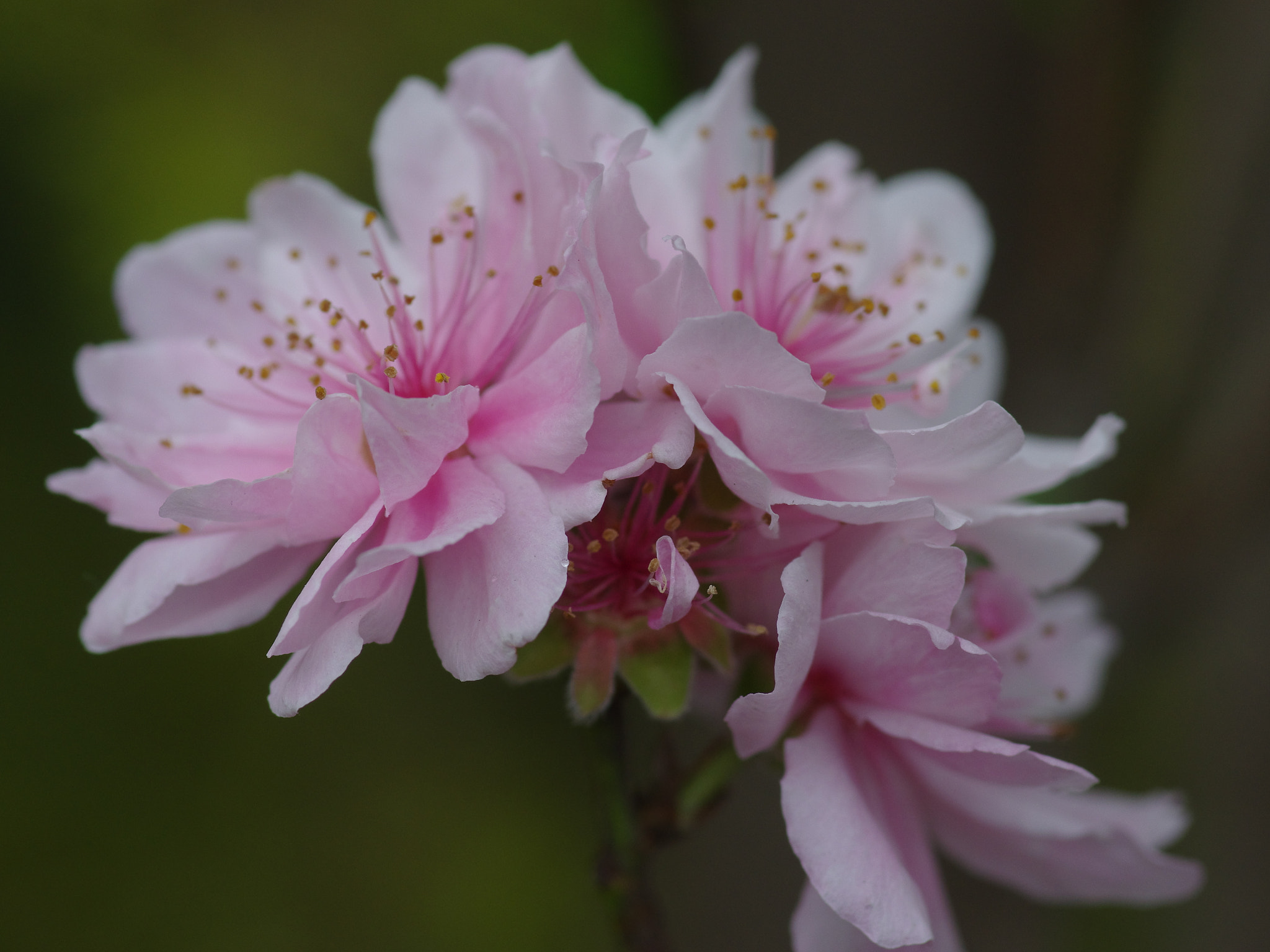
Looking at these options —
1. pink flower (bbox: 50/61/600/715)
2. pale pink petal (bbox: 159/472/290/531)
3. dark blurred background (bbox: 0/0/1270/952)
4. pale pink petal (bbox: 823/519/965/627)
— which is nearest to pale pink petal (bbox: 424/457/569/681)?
pink flower (bbox: 50/61/600/715)

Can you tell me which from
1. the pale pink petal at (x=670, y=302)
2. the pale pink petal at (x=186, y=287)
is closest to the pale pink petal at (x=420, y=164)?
the pale pink petal at (x=186, y=287)

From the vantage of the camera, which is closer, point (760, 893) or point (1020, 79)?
point (1020, 79)

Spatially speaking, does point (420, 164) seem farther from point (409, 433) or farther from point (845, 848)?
point (845, 848)

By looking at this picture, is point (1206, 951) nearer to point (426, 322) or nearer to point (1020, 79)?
point (1020, 79)

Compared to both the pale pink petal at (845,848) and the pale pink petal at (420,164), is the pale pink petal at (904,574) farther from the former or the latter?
the pale pink petal at (420,164)

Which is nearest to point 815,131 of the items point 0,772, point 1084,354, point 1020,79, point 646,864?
point 1020,79

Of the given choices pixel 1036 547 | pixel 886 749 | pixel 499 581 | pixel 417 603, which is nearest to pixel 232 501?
pixel 499 581

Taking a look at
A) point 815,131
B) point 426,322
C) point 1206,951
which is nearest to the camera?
point 426,322

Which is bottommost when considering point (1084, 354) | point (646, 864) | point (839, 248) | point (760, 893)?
point (760, 893)
